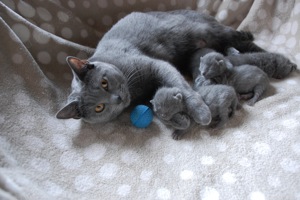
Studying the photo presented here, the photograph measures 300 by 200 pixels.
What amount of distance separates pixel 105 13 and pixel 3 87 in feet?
2.63

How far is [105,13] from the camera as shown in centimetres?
186

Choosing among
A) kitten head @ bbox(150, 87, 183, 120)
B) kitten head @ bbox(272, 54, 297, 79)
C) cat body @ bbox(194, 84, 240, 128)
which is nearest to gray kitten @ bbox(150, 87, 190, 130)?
kitten head @ bbox(150, 87, 183, 120)

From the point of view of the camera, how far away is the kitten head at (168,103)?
1313 millimetres

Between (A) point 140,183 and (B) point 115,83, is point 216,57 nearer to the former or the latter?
(B) point 115,83

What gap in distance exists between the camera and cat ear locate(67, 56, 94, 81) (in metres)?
1.24

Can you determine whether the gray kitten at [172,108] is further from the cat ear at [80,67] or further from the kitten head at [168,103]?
the cat ear at [80,67]

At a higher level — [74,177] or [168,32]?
[168,32]

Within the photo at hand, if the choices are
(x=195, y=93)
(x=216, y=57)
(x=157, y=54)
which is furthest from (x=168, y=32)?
(x=195, y=93)

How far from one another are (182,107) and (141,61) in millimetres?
325

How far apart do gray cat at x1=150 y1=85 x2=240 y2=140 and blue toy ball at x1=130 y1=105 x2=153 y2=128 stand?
4 cm

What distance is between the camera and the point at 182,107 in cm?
135

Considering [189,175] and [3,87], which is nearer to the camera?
[189,175]

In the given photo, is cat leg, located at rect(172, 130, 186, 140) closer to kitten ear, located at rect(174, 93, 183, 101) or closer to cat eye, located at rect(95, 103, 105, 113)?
kitten ear, located at rect(174, 93, 183, 101)

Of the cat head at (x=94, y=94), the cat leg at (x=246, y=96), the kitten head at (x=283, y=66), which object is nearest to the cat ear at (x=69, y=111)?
the cat head at (x=94, y=94)
